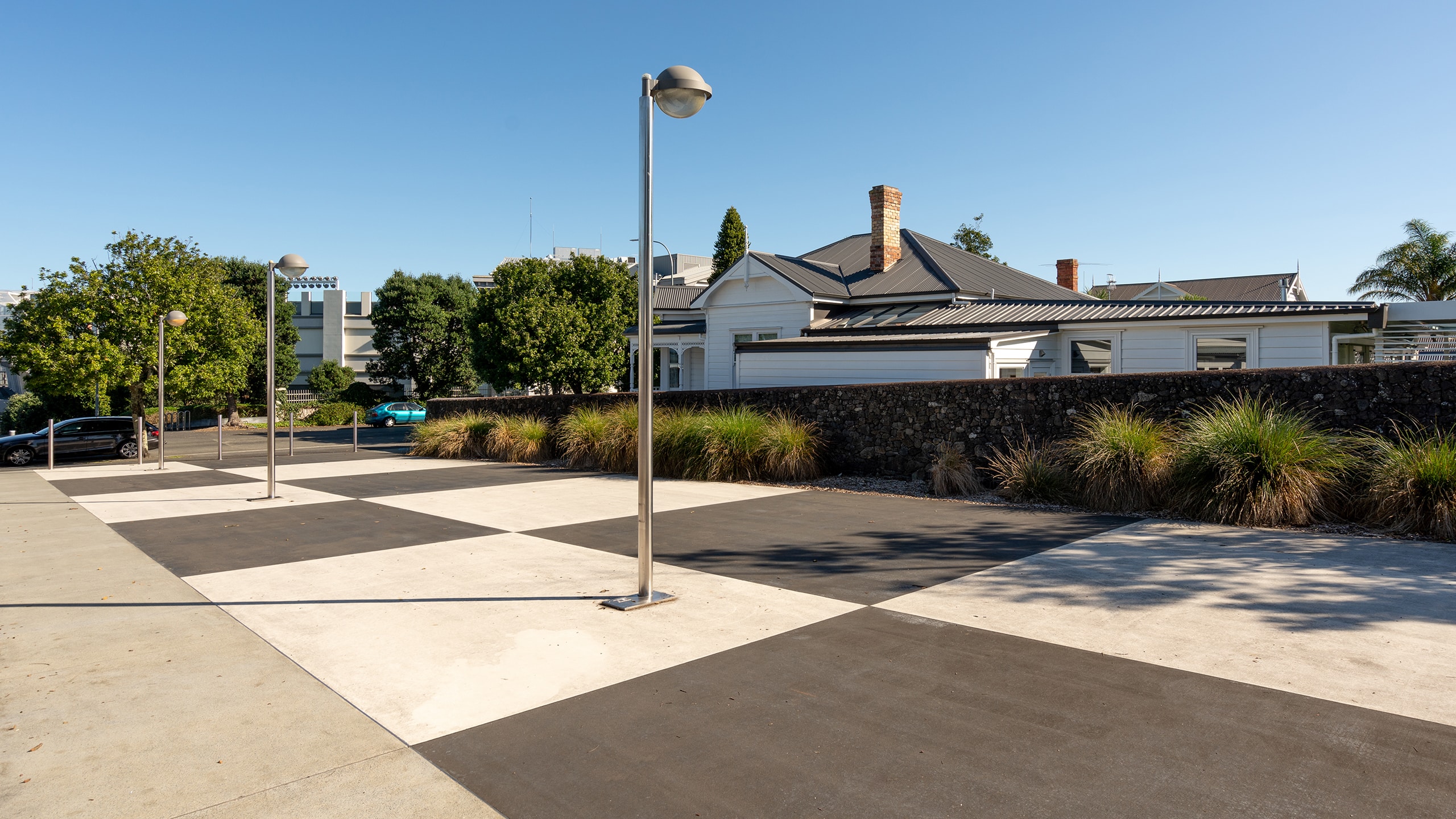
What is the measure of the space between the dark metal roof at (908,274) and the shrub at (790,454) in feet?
32.7

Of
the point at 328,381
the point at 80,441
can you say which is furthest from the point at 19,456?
the point at 328,381

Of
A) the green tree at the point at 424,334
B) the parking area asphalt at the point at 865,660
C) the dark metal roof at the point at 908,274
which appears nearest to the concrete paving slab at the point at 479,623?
→ the parking area asphalt at the point at 865,660

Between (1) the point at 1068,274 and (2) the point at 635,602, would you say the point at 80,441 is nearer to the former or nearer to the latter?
(2) the point at 635,602

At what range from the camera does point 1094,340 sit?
782 inches

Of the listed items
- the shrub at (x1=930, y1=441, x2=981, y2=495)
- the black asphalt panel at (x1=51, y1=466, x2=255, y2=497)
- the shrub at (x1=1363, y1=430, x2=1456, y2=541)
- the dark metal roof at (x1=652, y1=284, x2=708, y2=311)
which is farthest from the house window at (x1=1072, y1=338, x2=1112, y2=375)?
the dark metal roof at (x1=652, y1=284, x2=708, y2=311)

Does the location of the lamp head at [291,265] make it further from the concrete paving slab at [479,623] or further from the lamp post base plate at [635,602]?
the lamp post base plate at [635,602]

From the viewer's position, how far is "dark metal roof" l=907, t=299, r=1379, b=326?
1698cm

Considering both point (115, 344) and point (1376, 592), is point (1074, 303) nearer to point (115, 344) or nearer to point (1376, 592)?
point (1376, 592)

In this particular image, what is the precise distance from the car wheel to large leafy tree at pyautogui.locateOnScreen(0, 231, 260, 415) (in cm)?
481

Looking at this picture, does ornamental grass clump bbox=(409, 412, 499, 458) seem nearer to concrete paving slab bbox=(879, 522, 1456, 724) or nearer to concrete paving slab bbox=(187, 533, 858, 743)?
concrete paving slab bbox=(187, 533, 858, 743)

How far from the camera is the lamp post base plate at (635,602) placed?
6.50 m

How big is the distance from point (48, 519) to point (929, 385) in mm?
13252

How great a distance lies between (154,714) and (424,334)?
47.6 metres

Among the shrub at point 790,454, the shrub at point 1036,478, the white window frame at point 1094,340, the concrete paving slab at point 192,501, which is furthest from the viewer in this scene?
the white window frame at point 1094,340
